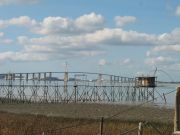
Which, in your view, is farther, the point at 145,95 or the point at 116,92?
the point at 116,92

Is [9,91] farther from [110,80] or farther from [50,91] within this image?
[110,80]

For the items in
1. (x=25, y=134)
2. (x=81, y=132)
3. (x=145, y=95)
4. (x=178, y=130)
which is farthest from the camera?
(x=145, y=95)

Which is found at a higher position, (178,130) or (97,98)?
(178,130)

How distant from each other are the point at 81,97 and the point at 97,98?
13.1 feet

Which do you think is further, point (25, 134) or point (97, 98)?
point (97, 98)

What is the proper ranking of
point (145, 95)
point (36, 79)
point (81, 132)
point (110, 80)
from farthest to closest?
point (110, 80)
point (36, 79)
point (145, 95)
point (81, 132)

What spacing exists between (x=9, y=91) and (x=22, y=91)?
2568 mm

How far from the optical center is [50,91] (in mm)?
93375

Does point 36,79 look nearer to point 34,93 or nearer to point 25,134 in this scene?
point 34,93

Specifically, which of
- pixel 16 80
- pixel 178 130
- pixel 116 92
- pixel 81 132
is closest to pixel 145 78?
pixel 116 92

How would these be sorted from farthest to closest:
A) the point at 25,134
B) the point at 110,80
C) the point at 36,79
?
the point at 110,80 → the point at 36,79 → the point at 25,134

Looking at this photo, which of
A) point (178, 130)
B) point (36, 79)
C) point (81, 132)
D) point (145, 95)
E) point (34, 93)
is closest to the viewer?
point (178, 130)

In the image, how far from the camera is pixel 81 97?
85000 millimetres

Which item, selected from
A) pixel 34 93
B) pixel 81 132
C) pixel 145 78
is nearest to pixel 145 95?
pixel 145 78
